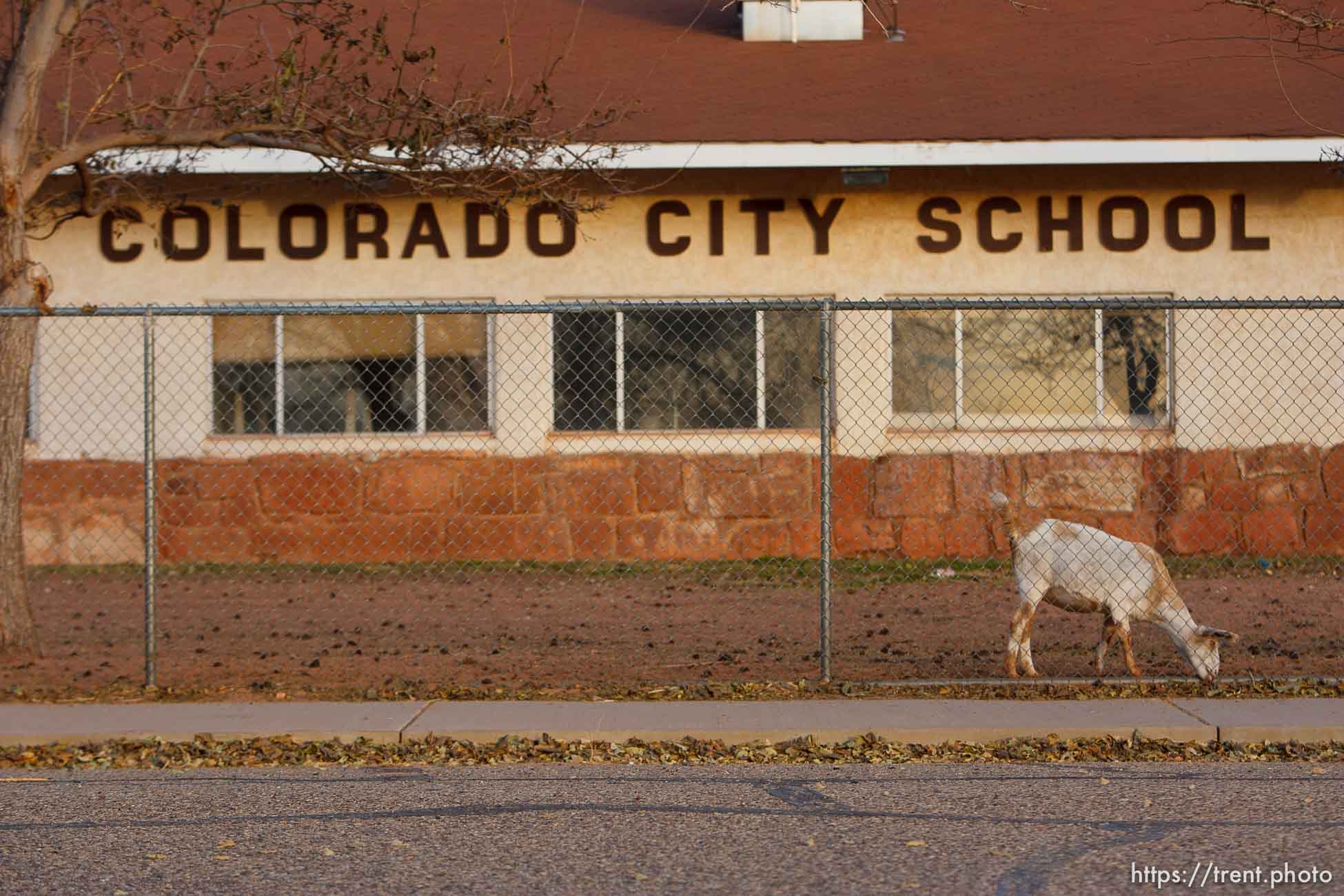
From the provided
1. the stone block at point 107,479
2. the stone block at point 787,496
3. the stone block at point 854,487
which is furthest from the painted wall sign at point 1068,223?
the stone block at point 107,479

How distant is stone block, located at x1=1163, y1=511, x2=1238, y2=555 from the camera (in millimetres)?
13602

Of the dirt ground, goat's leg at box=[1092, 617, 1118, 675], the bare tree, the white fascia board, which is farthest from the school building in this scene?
goat's leg at box=[1092, 617, 1118, 675]

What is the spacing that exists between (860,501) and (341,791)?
8.01m

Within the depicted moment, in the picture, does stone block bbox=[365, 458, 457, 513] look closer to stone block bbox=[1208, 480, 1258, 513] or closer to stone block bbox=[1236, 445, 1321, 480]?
stone block bbox=[1208, 480, 1258, 513]

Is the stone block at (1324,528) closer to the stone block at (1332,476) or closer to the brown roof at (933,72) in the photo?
the stone block at (1332,476)

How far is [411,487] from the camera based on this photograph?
45.0 ft

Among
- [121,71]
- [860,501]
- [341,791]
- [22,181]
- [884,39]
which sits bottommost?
[341,791]

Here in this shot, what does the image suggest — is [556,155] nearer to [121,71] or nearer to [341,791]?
[121,71]

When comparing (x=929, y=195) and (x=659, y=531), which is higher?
(x=929, y=195)

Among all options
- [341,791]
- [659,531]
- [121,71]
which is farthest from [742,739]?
[659,531]

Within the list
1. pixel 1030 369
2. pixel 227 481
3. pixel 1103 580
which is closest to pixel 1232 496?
pixel 1030 369

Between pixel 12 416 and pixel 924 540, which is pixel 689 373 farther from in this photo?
pixel 12 416

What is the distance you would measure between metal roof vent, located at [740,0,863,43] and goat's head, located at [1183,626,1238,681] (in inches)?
345

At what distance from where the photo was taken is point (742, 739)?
281 inches
